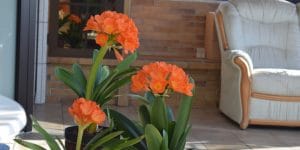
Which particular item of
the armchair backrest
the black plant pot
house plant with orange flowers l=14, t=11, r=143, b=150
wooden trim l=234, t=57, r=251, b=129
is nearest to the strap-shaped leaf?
house plant with orange flowers l=14, t=11, r=143, b=150

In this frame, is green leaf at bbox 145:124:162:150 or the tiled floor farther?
the tiled floor

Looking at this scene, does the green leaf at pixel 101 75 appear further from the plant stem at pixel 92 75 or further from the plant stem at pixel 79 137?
the plant stem at pixel 79 137

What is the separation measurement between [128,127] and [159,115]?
5.3 inches

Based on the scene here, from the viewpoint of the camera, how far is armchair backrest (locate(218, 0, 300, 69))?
207 inches

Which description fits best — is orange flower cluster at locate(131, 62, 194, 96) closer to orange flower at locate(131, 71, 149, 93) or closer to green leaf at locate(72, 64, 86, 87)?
orange flower at locate(131, 71, 149, 93)

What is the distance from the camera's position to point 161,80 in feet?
4.49

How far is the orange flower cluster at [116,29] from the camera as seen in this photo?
1.42 meters

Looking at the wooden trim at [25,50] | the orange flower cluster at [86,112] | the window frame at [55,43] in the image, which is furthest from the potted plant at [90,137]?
the window frame at [55,43]

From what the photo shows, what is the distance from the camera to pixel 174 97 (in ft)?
18.3

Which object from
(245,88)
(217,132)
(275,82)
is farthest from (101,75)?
(275,82)

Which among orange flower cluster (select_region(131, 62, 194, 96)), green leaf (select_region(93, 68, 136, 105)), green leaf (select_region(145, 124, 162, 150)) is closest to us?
orange flower cluster (select_region(131, 62, 194, 96))

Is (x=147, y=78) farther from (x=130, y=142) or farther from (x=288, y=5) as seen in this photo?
(x=288, y=5)

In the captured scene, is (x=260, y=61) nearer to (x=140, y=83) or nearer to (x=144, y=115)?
(x=144, y=115)

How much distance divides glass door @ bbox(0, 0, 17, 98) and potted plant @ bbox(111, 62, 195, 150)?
2.31 m
